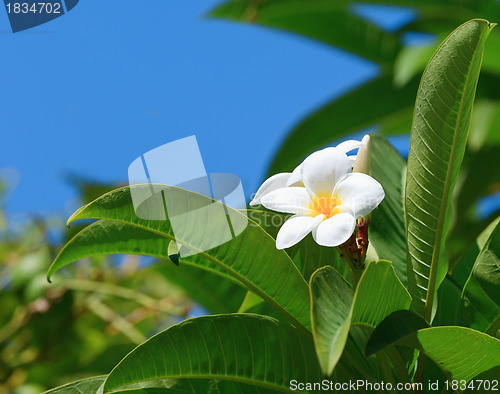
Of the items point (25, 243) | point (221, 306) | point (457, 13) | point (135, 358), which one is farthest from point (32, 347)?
point (457, 13)

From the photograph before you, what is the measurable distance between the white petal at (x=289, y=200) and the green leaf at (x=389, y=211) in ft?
0.70

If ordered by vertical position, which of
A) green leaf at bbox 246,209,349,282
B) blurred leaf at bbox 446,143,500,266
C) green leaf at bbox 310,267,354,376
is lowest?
blurred leaf at bbox 446,143,500,266

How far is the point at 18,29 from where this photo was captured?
4.16 ft

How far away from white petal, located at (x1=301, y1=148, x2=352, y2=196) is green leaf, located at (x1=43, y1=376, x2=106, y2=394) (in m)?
0.36

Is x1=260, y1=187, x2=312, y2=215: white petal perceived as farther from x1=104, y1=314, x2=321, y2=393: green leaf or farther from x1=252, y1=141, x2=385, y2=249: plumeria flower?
x1=104, y1=314, x2=321, y2=393: green leaf

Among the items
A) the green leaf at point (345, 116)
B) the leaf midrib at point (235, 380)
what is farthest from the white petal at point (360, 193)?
the green leaf at point (345, 116)

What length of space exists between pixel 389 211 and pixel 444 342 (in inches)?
12.9

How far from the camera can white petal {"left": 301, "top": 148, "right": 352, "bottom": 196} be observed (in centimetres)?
64

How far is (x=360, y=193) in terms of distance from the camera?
0.61 meters

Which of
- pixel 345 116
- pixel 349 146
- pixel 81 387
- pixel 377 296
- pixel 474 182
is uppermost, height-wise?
pixel 349 146

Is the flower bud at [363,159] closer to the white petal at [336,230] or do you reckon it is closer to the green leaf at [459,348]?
the white petal at [336,230]

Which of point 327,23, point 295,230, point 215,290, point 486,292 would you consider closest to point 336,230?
point 295,230

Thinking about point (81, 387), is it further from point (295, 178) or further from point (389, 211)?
point (389, 211)

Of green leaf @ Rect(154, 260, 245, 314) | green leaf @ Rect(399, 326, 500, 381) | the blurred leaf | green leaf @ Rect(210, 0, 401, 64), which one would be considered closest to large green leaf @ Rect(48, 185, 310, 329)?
green leaf @ Rect(399, 326, 500, 381)
